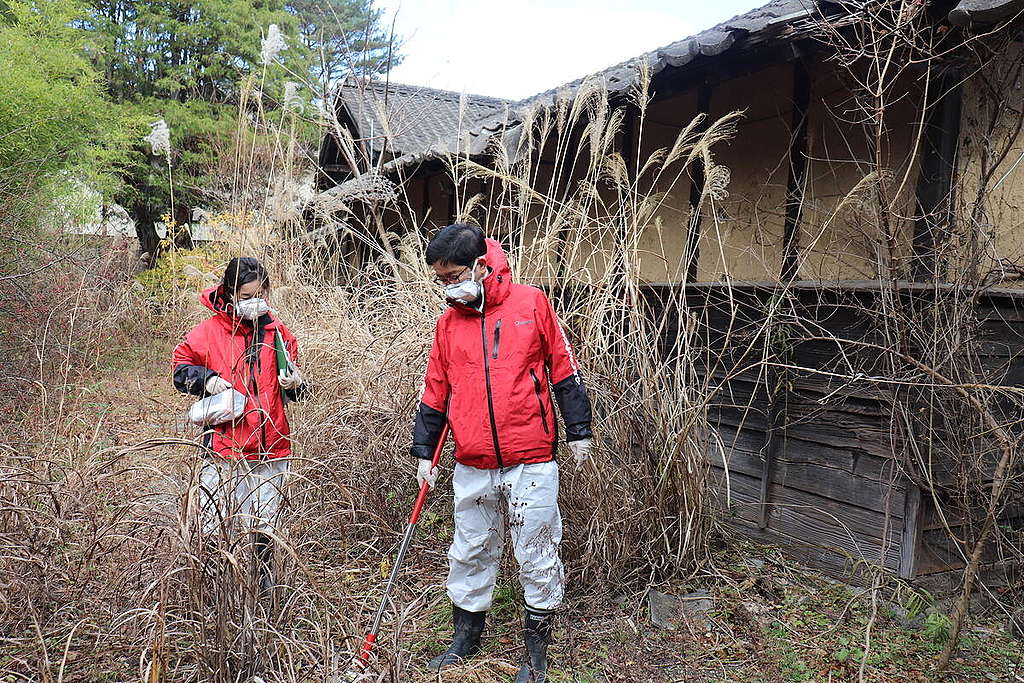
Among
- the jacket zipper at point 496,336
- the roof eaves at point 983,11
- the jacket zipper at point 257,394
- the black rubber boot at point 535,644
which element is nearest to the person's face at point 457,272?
the jacket zipper at point 496,336

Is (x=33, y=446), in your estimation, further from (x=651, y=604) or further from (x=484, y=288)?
(x=651, y=604)

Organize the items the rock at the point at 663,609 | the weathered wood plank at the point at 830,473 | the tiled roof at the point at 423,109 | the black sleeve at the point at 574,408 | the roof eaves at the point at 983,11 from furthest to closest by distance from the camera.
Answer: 1. the tiled roof at the point at 423,109
2. the weathered wood plank at the point at 830,473
3. the rock at the point at 663,609
4. the black sleeve at the point at 574,408
5. the roof eaves at the point at 983,11

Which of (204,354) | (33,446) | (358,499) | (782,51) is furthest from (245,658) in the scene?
(782,51)

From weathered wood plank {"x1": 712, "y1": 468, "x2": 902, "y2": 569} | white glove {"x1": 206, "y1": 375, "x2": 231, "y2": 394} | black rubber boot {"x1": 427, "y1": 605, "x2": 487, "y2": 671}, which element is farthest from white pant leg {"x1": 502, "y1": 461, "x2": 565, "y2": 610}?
weathered wood plank {"x1": 712, "y1": 468, "x2": 902, "y2": 569}

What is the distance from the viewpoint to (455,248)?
9.89ft

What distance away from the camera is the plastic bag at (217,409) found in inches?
126

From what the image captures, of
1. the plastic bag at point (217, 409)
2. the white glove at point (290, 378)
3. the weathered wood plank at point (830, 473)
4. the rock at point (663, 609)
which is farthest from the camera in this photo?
the weathered wood plank at point (830, 473)

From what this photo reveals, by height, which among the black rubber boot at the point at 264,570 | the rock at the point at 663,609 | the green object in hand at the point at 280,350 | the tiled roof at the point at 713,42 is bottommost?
the rock at the point at 663,609

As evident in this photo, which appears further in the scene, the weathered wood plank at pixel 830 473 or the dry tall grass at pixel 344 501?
the weathered wood plank at pixel 830 473

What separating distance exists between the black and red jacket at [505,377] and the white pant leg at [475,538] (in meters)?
0.09

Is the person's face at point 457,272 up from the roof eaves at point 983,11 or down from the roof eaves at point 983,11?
down

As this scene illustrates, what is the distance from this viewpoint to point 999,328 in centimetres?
383

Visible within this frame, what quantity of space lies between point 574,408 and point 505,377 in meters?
0.34

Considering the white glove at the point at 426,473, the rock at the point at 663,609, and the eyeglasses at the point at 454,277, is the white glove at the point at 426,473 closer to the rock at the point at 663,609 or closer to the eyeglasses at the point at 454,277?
the eyeglasses at the point at 454,277
